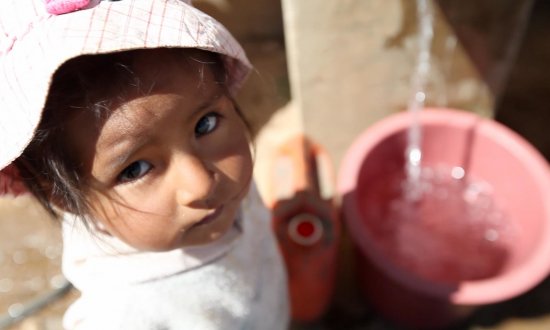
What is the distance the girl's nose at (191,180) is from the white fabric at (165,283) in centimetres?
17

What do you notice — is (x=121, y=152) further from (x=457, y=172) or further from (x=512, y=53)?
(x=512, y=53)

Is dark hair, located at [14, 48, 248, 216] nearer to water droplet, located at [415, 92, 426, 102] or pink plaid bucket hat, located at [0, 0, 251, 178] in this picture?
pink plaid bucket hat, located at [0, 0, 251, 178]

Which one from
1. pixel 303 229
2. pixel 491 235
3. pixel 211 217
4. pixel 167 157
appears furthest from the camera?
pixel 491 235

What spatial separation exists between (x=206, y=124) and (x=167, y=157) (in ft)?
0.24

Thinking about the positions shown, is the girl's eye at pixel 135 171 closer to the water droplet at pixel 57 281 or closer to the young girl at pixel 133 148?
the young girl at pixel 133 148

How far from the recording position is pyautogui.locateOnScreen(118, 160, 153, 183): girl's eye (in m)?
0.66

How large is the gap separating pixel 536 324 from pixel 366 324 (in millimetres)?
456

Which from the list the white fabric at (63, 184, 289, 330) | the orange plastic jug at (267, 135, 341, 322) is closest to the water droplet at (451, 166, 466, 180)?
the orange plastic jug at (267, 135, 341, 322)

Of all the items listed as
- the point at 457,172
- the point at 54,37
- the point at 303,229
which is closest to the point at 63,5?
the point at 54,37

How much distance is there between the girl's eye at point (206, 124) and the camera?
0.70m

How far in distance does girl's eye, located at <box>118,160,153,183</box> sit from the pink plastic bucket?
A: 2.30 ft

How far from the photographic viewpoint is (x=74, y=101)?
580 millimetres

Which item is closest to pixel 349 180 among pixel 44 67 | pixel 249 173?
pixel 249 173

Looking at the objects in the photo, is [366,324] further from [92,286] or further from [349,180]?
[92,286]
